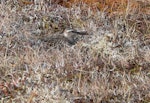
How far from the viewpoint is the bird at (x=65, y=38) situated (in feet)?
15.8

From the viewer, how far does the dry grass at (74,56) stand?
371 centimetres

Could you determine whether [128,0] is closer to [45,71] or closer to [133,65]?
[133,65]

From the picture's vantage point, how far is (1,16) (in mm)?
5227

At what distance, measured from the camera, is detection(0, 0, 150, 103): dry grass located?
3.71 metres

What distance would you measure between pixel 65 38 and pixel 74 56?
24.1 inches

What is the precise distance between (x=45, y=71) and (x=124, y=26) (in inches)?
58.4

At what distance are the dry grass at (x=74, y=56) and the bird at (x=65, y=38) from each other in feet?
0.30

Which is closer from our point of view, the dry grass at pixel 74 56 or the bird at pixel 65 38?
the dry grass at pixel 74 56

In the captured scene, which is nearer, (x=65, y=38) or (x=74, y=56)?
(x=74, y=56)

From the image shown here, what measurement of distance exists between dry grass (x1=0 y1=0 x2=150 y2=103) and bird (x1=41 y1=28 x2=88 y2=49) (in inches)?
3.6

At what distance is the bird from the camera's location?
482 centimetres

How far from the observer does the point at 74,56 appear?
173 inches

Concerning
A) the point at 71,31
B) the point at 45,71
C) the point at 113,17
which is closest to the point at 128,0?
the point at 113,17

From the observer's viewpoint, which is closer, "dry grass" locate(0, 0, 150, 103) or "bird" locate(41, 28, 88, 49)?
"dry grass" locate(0, 0, 150, 103)
